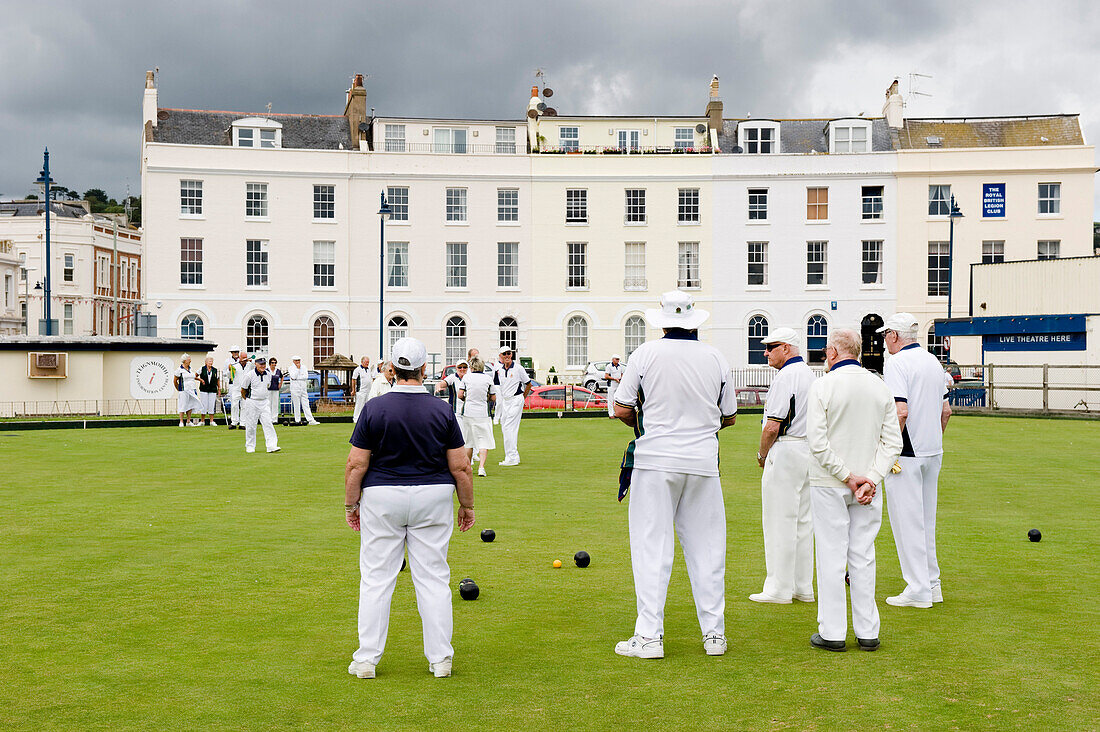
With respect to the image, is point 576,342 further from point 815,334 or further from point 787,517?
point 787,517

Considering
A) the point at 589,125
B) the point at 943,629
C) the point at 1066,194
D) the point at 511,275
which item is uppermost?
the point at 589,125

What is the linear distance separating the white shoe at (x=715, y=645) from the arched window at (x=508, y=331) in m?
45.9

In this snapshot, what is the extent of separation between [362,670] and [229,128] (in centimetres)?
5039

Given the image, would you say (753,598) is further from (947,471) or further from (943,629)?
(947,471)

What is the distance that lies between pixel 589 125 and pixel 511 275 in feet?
29.1

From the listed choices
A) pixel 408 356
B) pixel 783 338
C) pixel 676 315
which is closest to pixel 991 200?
pixel 783 338

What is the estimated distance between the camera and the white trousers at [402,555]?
19.4ft

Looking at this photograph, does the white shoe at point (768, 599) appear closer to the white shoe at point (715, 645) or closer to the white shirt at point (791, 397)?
the white shirt at point (791, 397)

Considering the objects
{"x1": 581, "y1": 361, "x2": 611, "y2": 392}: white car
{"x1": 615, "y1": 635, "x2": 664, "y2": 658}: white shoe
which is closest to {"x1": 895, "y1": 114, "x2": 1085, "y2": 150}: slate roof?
{"x1": 581, "y1": 361, "x2": 611, "y2": 392}: white car

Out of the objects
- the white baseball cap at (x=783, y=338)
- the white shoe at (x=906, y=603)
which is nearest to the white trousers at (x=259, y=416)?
the white baseball cap at (x=783, y=338)

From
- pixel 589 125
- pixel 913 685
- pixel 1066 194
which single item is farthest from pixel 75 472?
pixel 1066 194

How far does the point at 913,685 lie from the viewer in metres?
5.74

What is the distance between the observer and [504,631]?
698 centimetres

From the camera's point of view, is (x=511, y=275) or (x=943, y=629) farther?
(x=511, y=275)
